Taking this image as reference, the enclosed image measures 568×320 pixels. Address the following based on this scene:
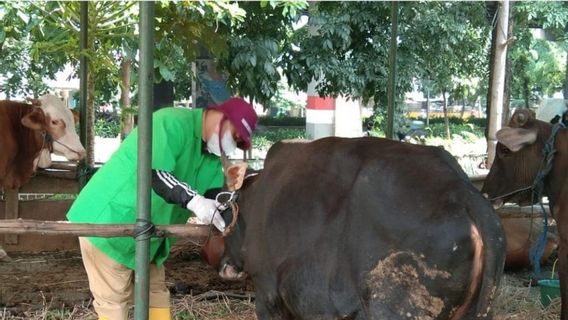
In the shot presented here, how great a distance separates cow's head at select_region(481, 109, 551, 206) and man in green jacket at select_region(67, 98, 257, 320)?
1.92m

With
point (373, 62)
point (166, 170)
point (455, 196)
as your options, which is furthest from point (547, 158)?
point (373, 62)

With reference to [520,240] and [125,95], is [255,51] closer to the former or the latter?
[125,95]

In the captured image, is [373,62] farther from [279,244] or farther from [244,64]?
[279,244]

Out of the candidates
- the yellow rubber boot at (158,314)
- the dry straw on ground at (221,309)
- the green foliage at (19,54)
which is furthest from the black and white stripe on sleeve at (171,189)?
the green foliage at (19,54)

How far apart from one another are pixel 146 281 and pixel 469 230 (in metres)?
1.44

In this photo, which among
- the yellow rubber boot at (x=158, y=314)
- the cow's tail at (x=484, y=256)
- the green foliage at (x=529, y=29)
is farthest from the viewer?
the green foliage at (x=529, y=29)

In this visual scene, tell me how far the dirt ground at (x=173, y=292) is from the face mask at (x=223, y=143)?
72.9 inches

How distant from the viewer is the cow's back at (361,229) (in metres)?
2.50

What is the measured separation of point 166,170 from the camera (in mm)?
3283

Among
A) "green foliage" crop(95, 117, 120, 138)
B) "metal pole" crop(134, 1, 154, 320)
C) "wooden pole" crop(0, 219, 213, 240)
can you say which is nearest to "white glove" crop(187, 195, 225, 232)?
"wooden pole" crop(0, 219, 213, 240)

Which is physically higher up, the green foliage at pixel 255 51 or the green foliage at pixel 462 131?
the green foliage at pixel 255 51

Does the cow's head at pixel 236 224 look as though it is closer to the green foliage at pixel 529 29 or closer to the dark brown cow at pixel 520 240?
the dark brown cow at pixel 520 240

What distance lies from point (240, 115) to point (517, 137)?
201 cm

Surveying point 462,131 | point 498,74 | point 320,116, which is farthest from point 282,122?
point 498,74
